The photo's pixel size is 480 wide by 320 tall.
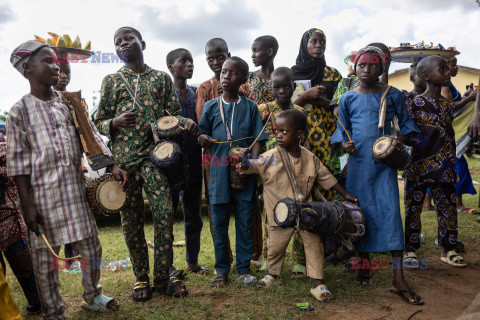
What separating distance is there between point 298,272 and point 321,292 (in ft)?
1.94

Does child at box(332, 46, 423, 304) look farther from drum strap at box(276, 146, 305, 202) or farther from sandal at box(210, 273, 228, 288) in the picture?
sandal at box(210, 273, 228, 288)

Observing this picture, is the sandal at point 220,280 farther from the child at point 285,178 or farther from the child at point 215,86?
the child at point 215,86

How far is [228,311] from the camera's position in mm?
3334

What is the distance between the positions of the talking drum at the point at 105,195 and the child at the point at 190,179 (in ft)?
3.34

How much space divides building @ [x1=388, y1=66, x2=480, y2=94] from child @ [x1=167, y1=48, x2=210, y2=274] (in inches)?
785

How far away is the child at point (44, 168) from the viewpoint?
2.94 metres

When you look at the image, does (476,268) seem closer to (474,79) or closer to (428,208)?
(428,208)

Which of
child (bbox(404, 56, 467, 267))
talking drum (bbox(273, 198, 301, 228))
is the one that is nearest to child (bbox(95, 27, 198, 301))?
→ talking drum (bbox(273, 198, 301, 228))

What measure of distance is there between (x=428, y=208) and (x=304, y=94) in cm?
442

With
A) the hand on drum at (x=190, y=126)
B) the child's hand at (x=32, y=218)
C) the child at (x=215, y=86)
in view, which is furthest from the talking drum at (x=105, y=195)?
the child at (x=215, y=86)

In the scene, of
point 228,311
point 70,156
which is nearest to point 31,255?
point 70,156

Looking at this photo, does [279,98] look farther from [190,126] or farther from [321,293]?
[321,293]

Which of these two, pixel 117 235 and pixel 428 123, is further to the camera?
pixel 117 235

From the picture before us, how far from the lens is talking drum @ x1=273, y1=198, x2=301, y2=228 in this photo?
335cm
